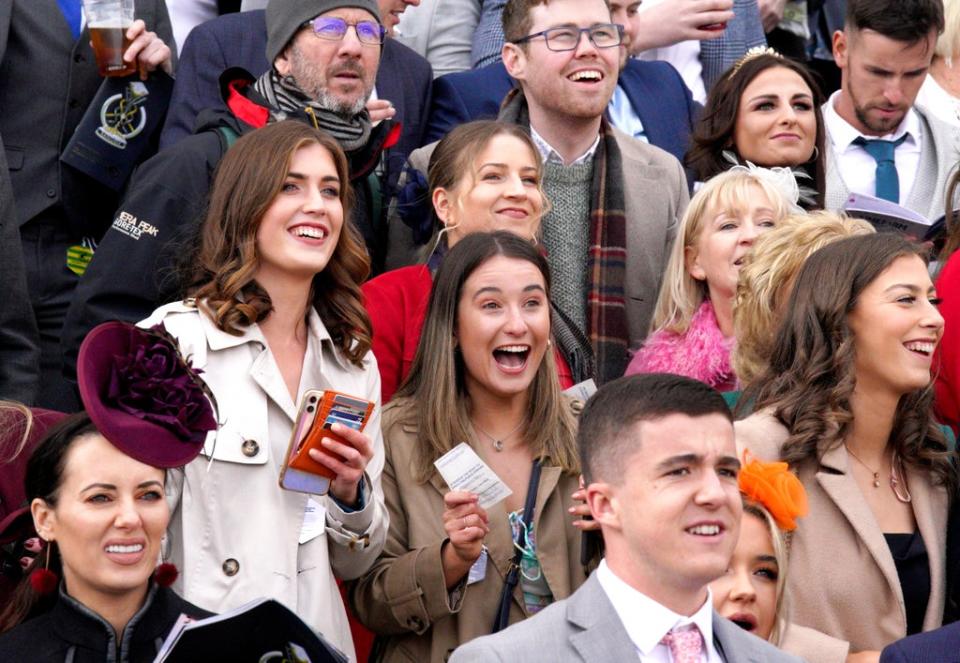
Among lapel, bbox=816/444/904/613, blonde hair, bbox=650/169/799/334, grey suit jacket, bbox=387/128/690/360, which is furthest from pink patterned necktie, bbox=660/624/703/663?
grey suit jacket, bbox=387/128/690/360

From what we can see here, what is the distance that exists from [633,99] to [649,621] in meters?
4.34

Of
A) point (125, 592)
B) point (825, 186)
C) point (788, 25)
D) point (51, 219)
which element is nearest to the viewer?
point (125, 592)

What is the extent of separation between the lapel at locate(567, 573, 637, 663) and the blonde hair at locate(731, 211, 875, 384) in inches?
75.5

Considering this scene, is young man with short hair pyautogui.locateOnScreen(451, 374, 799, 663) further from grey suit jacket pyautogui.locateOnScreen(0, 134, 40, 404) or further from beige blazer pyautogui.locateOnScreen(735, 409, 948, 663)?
grey suit jacket pyautogui.locateOnScreen(0, 134, 40, 404)

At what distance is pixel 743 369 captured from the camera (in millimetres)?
6051

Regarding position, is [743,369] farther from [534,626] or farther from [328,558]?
[534,626]

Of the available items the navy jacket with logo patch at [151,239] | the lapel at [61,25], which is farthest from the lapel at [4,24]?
the navy jacket with logo patch at [151,239]

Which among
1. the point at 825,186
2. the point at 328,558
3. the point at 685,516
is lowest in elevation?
the point at 328,558

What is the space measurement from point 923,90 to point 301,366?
419cm

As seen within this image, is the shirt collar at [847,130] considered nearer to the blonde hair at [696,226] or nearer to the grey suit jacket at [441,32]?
the blonde hair at [696,226]

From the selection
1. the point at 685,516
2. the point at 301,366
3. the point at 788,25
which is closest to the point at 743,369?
the point at 301,366

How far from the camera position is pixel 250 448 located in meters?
5.23

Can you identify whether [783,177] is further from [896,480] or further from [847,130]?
[896,480]

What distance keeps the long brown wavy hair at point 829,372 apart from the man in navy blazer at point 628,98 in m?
2.39
